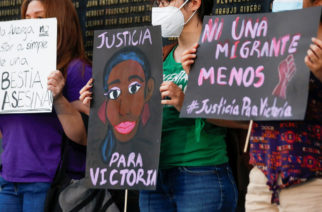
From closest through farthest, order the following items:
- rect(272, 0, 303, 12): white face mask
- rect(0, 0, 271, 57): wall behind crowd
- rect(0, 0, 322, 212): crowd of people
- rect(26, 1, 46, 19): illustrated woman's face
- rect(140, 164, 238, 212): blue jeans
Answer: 1. rect(0, 0, 322, 212): crowd of people
2. rect(272, 0, 303, 12): white face mask
3. rect(140, 164, 238, 212): blue jeans
4. rect(26, 1, 46, 19): illustrated woman's face
5. rect(0, 0, 271, 57): wall behind crowd

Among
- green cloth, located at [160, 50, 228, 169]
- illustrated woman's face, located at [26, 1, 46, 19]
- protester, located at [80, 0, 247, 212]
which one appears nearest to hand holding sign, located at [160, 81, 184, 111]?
protester, located at [80, 0, 247, 212]

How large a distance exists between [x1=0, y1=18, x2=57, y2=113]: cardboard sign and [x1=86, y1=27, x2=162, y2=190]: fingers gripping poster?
0.36m

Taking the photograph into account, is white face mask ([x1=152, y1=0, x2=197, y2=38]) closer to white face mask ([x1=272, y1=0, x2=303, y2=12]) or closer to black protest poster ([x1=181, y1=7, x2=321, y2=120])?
black protest poster ([x1=181, y1=7, x2=321, y2=120])

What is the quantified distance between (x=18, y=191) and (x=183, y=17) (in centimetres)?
134

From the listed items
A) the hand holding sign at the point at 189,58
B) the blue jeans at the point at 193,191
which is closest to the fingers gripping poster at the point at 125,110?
the blue jeans at the point at 193,191

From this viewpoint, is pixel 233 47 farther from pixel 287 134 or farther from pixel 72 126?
pixel 72 126

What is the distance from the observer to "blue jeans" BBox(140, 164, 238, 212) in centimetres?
292

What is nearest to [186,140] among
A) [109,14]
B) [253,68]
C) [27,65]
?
[253,68]

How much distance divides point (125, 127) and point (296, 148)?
3.17 ft

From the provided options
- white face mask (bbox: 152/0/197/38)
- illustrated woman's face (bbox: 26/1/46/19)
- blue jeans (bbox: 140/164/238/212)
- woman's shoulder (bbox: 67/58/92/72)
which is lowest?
blue jeans (bbox: 140/164/238/212)

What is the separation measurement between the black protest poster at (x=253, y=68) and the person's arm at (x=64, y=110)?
849 millimetres

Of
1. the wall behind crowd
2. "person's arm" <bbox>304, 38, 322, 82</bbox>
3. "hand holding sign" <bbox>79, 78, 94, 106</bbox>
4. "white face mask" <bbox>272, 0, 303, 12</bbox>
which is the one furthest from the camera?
the wall behind crowd

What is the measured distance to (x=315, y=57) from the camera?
2475 millimetres

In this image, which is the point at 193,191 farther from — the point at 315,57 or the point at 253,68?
the point at 315,57
